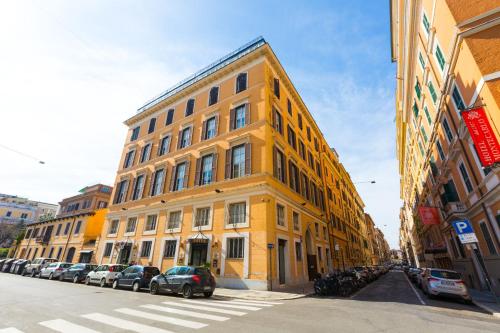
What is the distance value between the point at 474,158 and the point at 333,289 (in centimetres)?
1105

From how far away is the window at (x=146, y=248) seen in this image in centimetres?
2166

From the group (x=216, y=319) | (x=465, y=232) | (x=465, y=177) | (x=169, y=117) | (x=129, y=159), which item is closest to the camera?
(x=216, y=319)

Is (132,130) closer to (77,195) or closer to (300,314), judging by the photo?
(77,195)

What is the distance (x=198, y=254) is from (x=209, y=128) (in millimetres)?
11557

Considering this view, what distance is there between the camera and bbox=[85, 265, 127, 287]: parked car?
16672mm

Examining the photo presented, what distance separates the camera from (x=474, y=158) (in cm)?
1358

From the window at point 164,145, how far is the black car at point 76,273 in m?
12.4

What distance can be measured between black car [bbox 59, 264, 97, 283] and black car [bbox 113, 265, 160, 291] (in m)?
5.98

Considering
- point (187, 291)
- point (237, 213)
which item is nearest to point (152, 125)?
point (237, 213)

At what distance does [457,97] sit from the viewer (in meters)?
13.9

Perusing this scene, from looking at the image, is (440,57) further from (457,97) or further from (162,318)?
(162,318)

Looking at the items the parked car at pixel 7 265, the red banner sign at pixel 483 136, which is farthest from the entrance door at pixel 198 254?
the parked car at pixel 7 265

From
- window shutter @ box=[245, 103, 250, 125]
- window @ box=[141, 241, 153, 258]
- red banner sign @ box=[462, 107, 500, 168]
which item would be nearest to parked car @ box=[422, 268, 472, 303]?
red banner sign @ box=[462, 107, 500, 168]

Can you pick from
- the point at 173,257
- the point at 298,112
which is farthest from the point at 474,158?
the point at 173,257
